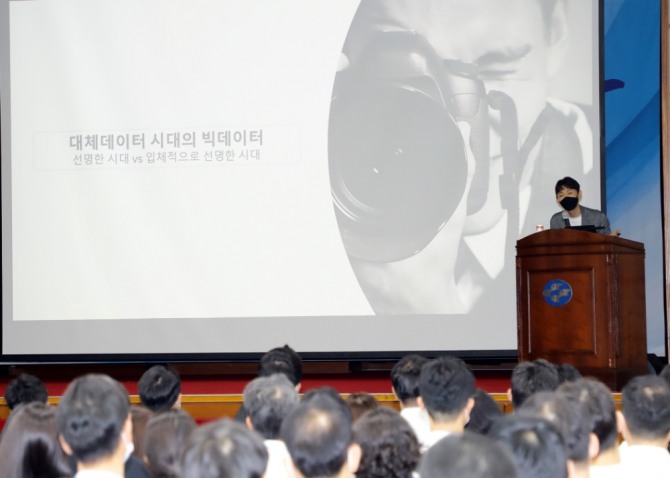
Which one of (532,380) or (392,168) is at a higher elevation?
(392,168)

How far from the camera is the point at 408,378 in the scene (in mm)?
3354

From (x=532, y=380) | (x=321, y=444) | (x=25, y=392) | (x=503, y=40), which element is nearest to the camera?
(x=321, y=444)

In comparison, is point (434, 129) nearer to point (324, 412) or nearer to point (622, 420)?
point (622, 420)

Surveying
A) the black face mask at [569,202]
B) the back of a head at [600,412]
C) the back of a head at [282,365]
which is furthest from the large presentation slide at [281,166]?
the back of a head at [600,412]

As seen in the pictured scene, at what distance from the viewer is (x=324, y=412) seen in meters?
2.02

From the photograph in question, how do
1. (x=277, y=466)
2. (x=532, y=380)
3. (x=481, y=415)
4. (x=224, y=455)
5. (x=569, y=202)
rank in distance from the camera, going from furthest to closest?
(x=569, y=202), (x=481, y=415), (x=532, y=380), (x=277, y=466), (x=224, y=455)

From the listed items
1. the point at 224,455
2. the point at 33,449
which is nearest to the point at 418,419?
the point at 33,449

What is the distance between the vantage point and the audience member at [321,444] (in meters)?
1.99

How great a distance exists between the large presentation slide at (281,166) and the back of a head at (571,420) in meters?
3.90

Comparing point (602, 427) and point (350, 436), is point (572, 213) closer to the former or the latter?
point (602, 427)

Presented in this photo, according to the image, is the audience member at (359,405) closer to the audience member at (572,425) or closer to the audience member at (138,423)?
the audience member at (138,423)

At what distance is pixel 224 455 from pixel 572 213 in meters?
3.74

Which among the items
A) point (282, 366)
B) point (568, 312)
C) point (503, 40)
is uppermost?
point (503, 40)

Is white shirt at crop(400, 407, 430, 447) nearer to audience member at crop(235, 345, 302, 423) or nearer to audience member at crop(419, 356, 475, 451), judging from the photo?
audience member at crop(419, 356, 475, 451)
